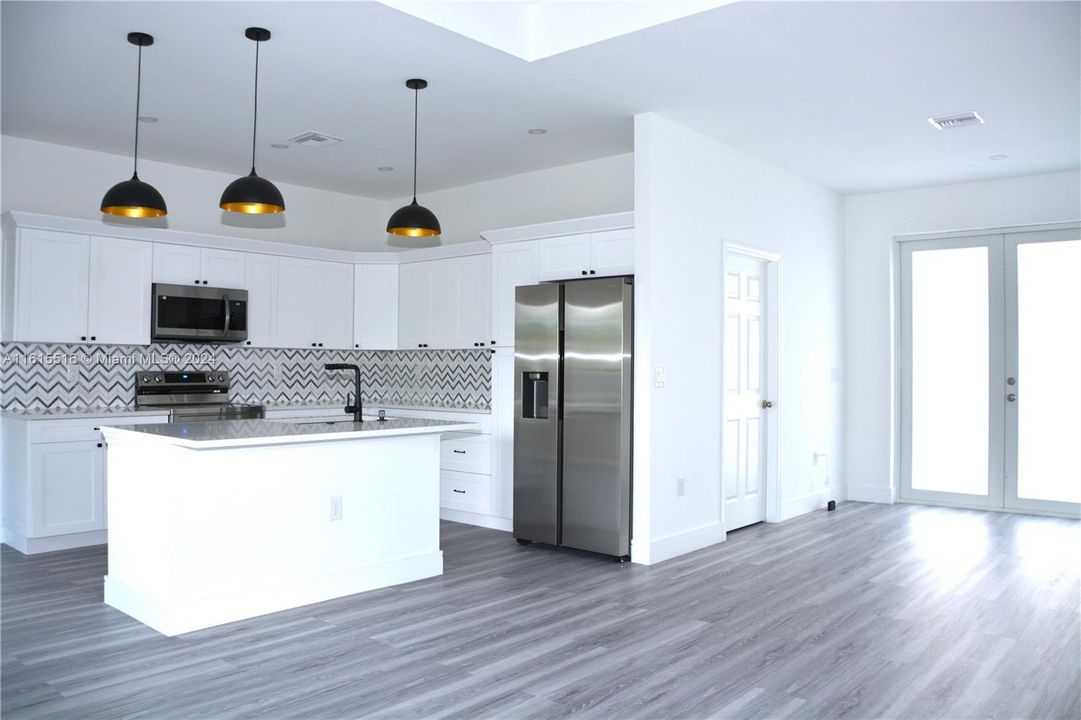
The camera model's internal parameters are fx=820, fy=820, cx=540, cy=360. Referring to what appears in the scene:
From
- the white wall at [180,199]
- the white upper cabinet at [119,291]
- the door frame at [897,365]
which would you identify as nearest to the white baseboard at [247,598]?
the white upper cabinet at [119,291]

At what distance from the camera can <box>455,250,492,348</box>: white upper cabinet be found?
672 centimetres

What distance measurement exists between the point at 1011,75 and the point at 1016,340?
10.7ft

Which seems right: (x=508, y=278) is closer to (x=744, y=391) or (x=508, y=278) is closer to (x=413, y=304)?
(x=413, y=304)

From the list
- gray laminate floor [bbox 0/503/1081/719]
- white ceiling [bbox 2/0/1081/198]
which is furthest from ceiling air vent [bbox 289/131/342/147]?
gray laminate floor [bbox 0/503/1081/719]

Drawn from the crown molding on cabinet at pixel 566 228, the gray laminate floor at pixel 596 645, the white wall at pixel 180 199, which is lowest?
the gray laminate floor at pixel 596 645

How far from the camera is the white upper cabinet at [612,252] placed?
5.56m

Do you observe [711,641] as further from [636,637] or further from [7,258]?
[7,258]

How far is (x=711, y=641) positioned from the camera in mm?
3762

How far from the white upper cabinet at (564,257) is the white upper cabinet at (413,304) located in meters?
1.60

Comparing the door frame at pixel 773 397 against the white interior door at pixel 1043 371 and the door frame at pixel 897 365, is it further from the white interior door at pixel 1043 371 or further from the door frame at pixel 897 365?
the white interior door at pixel 1043 371

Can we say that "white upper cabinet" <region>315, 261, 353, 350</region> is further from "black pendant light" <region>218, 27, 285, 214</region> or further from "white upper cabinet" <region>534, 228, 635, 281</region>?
"black pendant light" <region>218, 27, 285, 214</region>

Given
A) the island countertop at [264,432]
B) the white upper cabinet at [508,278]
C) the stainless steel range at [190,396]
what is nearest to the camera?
the island countertop at [264,432]

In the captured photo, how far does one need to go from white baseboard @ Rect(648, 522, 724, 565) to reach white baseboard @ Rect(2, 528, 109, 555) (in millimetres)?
3690

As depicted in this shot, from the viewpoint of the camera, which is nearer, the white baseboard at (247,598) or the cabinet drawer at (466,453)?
the white baseboard at (247,598)
